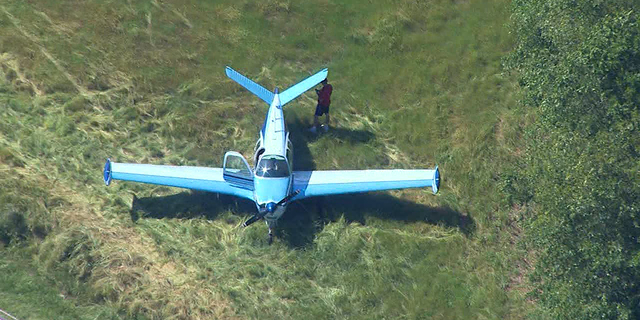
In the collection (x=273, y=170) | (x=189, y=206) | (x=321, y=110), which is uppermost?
(x=321, y=110)

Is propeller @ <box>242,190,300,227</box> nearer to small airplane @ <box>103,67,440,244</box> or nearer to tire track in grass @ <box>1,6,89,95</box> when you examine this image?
small airplane @ <box>103,67,440,244</box>

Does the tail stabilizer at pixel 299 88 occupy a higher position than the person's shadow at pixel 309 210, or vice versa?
the tail stabilizer at pixel 299 88

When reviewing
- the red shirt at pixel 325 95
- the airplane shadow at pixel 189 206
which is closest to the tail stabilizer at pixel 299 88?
the red shirt at pixel 325 95

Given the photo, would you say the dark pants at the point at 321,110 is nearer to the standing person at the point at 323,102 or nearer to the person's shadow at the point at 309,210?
the standing person at the point at 323,102

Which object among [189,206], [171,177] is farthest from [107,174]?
[189,206]

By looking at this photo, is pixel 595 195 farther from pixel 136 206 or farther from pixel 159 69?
pixel 159 69

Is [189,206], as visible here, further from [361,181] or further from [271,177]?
[361,181]
